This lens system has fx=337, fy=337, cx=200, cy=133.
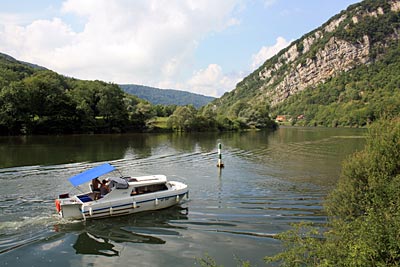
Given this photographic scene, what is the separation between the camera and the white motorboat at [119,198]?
19.2m

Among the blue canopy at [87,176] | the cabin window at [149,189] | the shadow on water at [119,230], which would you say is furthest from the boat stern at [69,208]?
the cabin window at [149,189]

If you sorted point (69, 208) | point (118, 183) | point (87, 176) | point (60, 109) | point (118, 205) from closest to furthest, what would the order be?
point (69, 208) → point (118, 205) → point (118, 183) → point (87, 176) → point (60, 109)

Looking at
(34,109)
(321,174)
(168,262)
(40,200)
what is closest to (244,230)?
(168,262)

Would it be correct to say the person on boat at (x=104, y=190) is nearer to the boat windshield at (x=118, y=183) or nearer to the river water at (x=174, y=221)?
the boat windshield at (x=118, y=183)

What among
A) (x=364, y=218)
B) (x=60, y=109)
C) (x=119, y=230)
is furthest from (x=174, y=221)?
(x=60, y=109)

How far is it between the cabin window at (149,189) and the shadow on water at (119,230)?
4.47ft

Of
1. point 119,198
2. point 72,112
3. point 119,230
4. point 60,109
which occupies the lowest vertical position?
point 119,230

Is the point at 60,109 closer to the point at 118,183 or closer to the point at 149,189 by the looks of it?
the point at 149,189

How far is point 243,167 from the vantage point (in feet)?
128

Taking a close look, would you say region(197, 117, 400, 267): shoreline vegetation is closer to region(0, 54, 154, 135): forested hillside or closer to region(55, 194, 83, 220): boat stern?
region(55, 194, 83, 220): boat stern

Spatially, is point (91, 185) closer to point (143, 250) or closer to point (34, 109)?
point (143, 250)

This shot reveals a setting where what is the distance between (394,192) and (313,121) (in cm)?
19365

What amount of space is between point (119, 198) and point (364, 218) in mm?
13404

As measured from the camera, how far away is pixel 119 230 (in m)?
18.2
